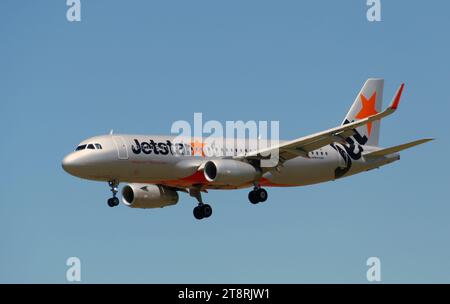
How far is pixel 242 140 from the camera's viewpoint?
3270 inches

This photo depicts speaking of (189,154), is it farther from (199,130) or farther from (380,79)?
(380,79)

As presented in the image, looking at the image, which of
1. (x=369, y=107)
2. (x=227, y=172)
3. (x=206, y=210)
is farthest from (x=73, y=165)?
(x=369, y=107)

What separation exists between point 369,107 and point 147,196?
65.1 feet

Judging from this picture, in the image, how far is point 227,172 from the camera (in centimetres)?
7800

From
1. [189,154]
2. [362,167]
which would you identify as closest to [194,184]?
[189,154]

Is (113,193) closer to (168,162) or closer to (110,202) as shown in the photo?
(110,202)

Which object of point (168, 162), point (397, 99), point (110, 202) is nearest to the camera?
point (397, 99)

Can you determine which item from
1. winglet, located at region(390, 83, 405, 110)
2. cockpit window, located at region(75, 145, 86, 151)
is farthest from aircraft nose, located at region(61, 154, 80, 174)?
winglet, located at region(390, 83, 405, 110)

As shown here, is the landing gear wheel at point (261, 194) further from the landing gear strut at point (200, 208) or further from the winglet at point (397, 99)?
the winglet at point (397, 99)

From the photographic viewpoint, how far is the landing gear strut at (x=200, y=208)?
8231cm

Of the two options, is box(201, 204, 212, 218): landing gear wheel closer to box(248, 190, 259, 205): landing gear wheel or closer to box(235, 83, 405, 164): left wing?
box(248, 190, 259, 205): landing gear wheel

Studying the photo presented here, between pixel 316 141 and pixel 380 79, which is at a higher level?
pixel 380 79

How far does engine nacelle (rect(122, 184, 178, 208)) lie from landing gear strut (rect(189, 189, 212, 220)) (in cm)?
183
